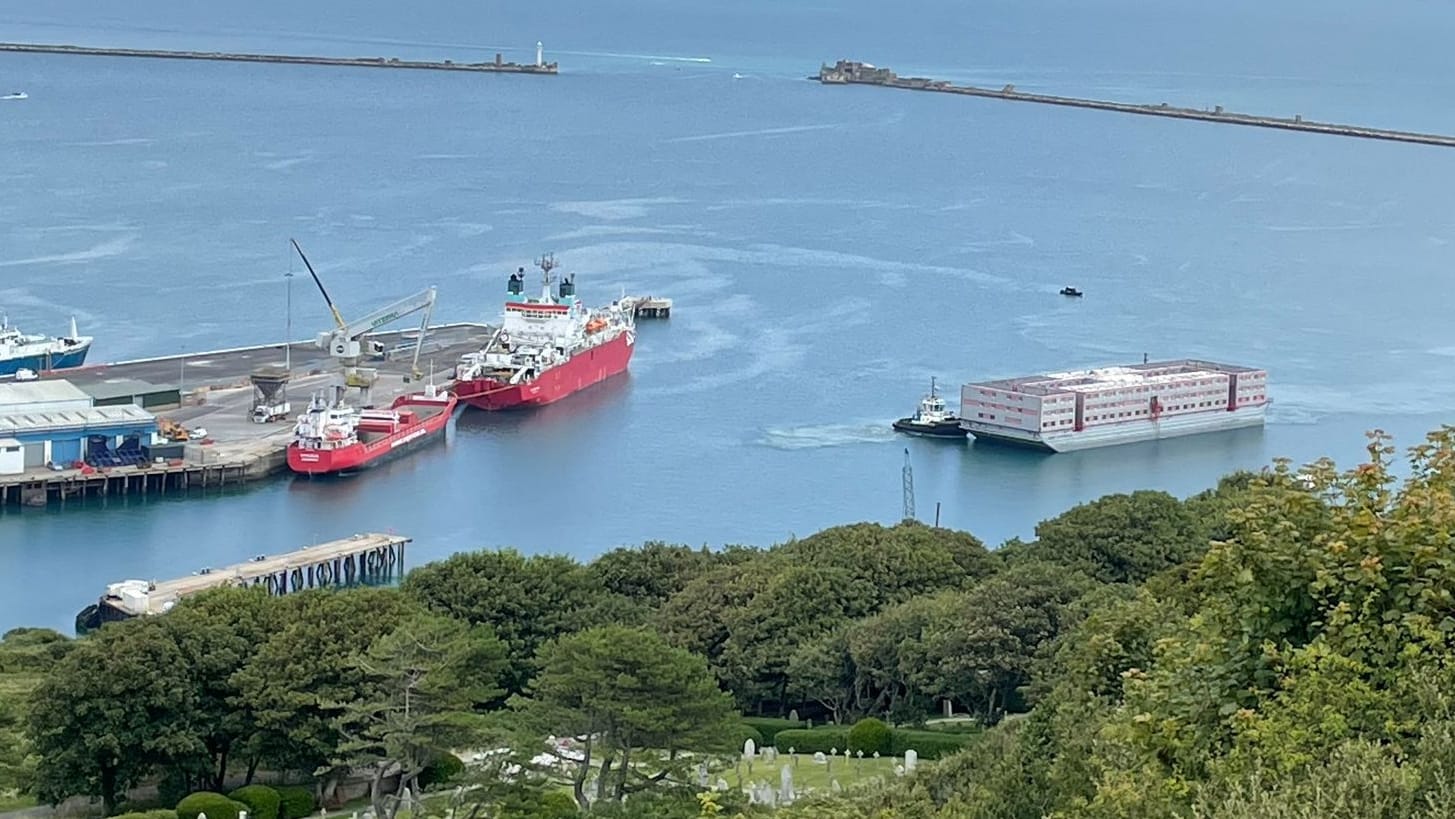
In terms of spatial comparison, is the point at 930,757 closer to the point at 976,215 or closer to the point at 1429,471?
the point at 1429,471

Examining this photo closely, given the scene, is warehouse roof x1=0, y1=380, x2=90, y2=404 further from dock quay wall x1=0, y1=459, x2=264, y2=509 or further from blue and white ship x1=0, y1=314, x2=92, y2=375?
dock quay wall x1=0, y1=459, x2=264, y2=509

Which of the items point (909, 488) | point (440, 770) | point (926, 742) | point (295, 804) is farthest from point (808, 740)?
point (909, 488)

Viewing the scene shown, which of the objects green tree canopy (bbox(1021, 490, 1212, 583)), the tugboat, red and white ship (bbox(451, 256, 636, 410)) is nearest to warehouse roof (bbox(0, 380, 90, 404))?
red and white ship (bbox(451, 256, 636, 410))

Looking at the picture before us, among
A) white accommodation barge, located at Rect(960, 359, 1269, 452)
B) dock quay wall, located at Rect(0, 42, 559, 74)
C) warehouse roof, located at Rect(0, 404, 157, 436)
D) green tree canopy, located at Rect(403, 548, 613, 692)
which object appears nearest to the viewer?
green tree canopy, located at Rect(403, 548, 613, 692)

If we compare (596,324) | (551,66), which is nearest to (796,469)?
(596,324)

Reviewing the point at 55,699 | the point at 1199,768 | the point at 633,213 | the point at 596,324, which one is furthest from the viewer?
the point at 633,213

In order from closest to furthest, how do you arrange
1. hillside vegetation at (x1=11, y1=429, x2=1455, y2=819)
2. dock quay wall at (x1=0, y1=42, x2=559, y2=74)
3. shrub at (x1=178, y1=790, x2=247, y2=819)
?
hillside vegetation at (x1=11, y1=429, x2=1455, y2=819)
shrub at (x1=178, y1=790, x2=247, y2=819)
dock quay wall at (x1=0, y1=42, x2=559, y2=74)
